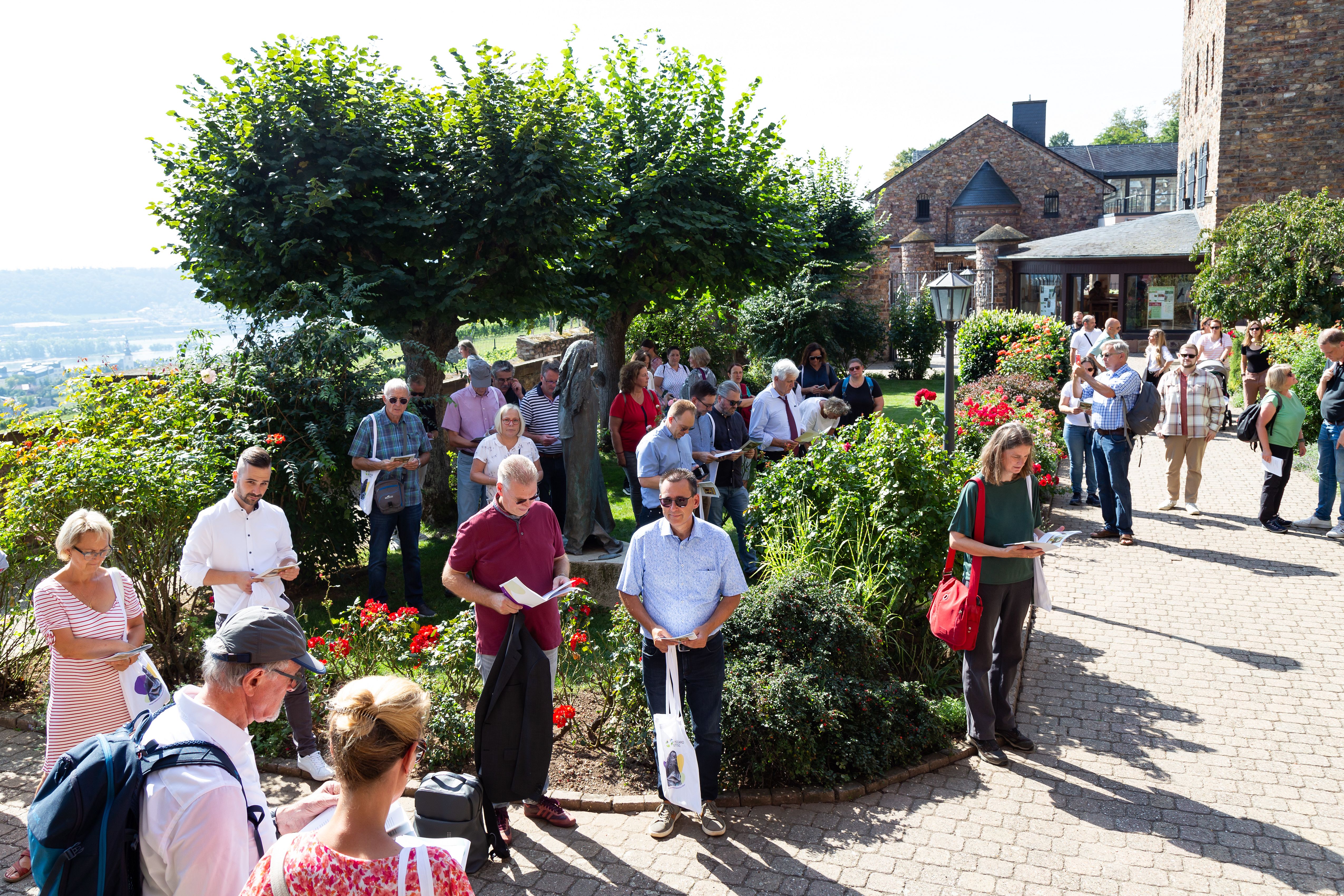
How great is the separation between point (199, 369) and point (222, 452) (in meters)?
1.41

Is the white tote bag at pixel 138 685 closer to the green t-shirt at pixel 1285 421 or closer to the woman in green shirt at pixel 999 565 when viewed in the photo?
the woman in green shirt at pixel 999 565

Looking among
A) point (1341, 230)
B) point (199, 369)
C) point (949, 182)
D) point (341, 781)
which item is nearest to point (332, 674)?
point (199, 369)

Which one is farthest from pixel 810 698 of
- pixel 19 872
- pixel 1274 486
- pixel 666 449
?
pixel 1274 486

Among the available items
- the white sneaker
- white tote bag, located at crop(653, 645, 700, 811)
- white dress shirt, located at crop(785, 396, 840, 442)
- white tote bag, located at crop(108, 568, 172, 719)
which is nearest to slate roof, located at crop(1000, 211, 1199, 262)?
white dress shirt, located at crop(785, 396, 840, 442)

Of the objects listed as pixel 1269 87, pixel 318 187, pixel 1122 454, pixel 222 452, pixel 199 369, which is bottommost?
pixel 1122 454

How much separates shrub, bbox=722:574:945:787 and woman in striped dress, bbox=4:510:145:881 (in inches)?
119

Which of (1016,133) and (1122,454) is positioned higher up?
(1016,133)

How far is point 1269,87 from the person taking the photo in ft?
75.7

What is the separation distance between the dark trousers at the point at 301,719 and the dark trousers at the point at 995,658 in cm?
370

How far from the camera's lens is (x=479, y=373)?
8789mm

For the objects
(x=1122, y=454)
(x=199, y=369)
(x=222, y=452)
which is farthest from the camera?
(x=1122, y=454)

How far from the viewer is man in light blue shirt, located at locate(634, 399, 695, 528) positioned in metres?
6.81

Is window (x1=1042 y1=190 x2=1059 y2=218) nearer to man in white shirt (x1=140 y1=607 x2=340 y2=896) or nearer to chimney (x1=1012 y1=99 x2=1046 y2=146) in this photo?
chimney (x1=1012 y1=99 x2=1046 y2=146)

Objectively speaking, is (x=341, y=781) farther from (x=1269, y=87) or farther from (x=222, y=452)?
(x=1269, y=87)
